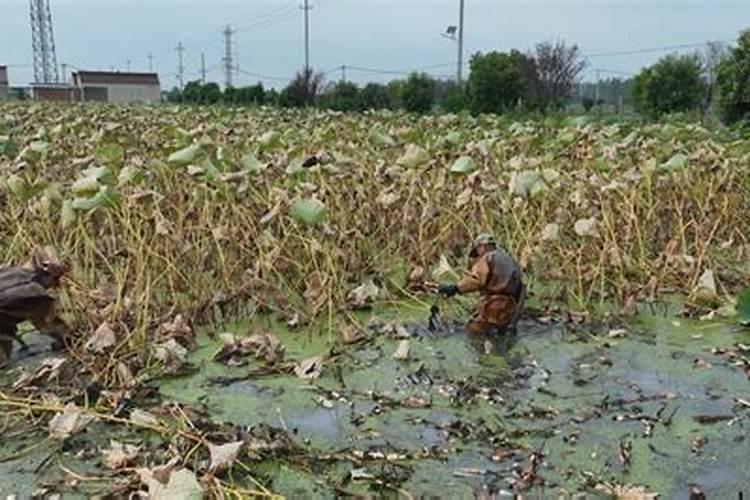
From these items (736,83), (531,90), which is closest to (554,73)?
(531,90)

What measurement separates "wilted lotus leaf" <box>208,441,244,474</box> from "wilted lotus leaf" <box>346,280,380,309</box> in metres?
1.45

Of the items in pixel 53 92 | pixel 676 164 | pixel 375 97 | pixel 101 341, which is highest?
pixel 53 92

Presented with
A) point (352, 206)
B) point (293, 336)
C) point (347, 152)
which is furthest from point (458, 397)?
point (347, 152)

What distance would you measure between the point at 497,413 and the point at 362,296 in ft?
3.71

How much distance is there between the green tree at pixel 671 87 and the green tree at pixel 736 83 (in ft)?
8.14

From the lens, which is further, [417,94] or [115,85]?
[115,85]

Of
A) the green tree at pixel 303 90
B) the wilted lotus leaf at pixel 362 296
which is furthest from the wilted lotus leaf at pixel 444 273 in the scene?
the green tree at pixel 303 90

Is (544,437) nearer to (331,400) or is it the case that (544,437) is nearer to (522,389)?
(522,389)

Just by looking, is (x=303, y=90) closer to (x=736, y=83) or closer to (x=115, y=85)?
(x=736, y=83)

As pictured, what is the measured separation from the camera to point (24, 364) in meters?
2.88

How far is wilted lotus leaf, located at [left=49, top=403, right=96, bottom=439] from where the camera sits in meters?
2.24

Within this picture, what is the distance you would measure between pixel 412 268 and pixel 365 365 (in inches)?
40.1

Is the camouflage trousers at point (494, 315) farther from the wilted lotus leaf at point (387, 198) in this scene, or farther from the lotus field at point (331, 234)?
the wilted lotus leaf at point (387, 198)

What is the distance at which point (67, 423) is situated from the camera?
2.24 m
